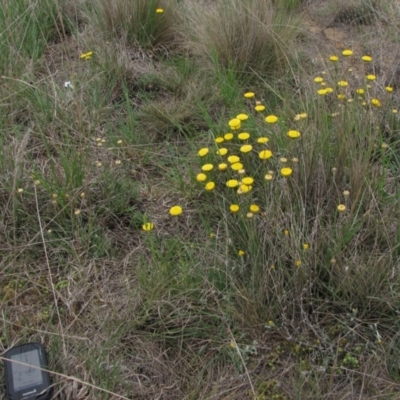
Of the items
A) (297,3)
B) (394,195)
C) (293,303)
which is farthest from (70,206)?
(297,3)

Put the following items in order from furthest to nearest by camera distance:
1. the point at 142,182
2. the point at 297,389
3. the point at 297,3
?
the point at 297,3 → the point at 142,182 → the point at 297,389

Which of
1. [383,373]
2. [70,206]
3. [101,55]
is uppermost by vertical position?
[101,55]

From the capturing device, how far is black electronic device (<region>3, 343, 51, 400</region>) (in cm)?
162

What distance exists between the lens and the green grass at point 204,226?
173 cm

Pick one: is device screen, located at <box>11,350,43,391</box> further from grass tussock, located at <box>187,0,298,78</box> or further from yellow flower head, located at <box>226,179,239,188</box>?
grass tussock, located at <box>187,0,298,78</box>

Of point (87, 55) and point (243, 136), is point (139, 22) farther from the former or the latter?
point (243, 136)

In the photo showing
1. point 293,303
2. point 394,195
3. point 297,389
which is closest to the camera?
point 297,389

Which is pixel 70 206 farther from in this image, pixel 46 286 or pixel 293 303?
pixel 293 303

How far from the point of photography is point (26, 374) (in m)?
1.65

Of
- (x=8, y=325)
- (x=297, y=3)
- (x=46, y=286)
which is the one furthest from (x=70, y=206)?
(x=297, y=3)

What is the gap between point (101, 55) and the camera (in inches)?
120

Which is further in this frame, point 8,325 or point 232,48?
point 232,48

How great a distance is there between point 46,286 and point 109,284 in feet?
0.81

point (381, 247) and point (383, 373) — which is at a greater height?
point (381, 247)
